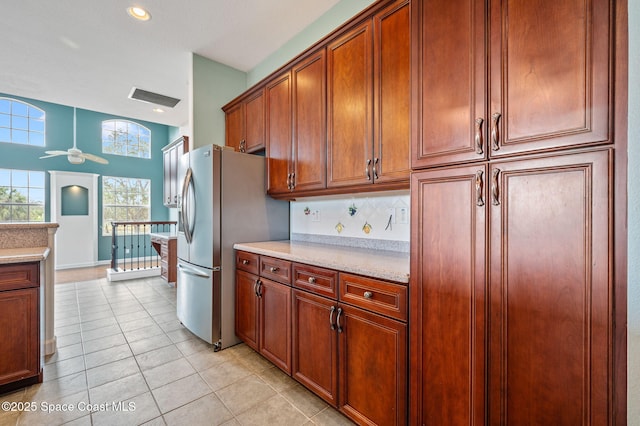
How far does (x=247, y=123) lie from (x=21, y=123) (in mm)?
6234

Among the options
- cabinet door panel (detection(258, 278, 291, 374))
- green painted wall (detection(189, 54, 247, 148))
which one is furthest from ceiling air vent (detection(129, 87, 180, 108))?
cabinet door panel (detection(258, 278, 291, 374))

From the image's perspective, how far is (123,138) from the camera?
23.8 feet

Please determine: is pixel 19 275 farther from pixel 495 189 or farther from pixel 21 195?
pixel 21 195

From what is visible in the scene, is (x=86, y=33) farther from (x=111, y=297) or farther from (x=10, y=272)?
(x=111, y=297)

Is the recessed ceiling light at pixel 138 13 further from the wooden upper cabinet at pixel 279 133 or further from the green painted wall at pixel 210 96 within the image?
the wooden upper cabinet at pixel 279 133

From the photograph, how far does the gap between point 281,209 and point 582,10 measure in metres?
2.56

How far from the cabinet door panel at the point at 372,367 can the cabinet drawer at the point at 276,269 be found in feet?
1.83

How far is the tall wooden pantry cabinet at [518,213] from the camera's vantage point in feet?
2.93

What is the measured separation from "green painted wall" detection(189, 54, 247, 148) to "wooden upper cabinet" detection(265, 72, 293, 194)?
1.00 metres

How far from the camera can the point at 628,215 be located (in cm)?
86

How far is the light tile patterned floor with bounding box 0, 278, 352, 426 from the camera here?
5.65 ft

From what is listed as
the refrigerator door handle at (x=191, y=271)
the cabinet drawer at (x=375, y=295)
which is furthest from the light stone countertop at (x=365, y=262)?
the refrigerator door handle at (x=191, y=271)

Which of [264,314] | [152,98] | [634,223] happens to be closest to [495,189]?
[634,223]

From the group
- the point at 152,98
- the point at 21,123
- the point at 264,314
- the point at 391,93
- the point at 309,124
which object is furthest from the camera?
the point at 21,123
